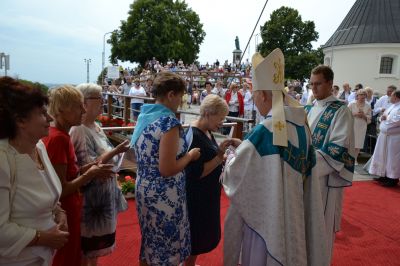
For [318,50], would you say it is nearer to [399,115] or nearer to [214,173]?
[399,115]

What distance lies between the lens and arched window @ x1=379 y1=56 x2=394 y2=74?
30.6 meters

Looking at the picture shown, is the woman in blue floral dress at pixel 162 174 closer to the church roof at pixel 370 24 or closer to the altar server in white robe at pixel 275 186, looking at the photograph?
the altar server in white robe at pixel 275 186

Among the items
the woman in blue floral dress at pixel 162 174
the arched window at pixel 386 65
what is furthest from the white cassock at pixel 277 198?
the arched window at pixel 386 65

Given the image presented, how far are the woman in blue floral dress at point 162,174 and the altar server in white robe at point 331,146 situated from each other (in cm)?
154

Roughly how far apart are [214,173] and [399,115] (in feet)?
18.1

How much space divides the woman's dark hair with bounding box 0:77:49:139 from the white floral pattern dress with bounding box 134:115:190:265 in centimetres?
82

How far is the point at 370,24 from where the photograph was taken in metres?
31.5

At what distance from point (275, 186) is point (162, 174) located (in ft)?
2.45

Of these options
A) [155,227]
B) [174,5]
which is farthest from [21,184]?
[174,5]

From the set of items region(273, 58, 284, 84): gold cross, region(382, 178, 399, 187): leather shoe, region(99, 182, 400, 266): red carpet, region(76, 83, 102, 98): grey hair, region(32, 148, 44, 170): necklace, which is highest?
region(273, 58, 284, 84): gold cross

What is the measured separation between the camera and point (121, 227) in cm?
442

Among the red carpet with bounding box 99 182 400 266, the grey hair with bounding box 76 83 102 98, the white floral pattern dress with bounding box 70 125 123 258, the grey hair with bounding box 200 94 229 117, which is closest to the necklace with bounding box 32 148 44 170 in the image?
the white floral pattern dress with bounding box 70 125 123 258

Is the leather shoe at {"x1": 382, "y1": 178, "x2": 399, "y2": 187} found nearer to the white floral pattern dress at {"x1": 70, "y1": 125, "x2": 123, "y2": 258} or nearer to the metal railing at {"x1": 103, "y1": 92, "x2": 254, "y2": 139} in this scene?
the metal railing at {"x1": 103, "y1": 92, "x2": 254, "y2": 139}

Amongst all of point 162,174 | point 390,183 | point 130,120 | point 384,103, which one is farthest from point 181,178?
point 384,103
